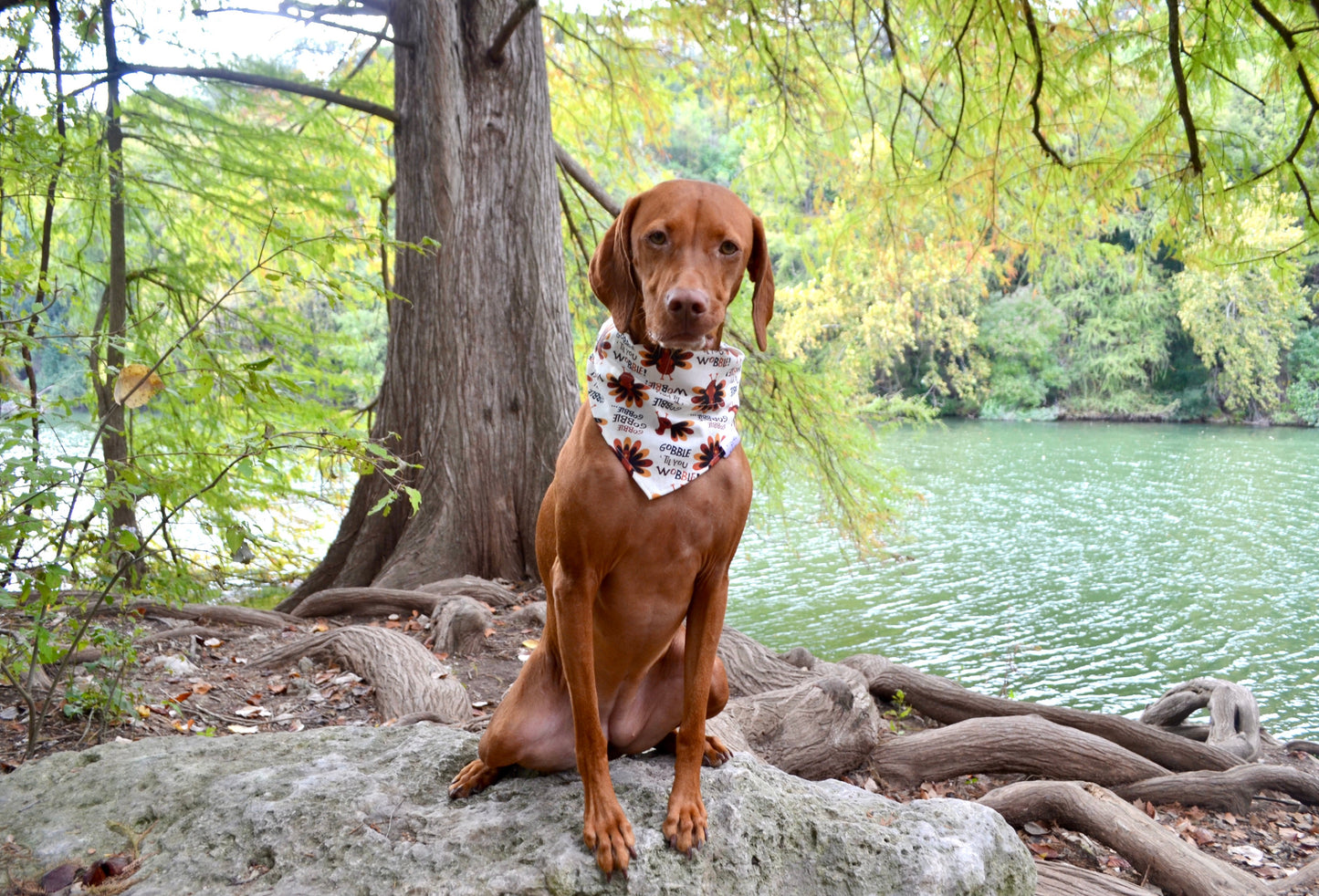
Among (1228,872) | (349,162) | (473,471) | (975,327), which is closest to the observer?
(1228,872)

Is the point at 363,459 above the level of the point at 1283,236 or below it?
below

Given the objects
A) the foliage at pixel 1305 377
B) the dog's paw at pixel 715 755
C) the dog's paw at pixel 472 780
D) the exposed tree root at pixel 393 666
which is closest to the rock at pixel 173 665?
the exposed tree root at pixel 393 666

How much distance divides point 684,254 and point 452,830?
1.57 meters

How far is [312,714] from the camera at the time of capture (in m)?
4.36

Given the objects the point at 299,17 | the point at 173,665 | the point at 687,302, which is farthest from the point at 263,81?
the point at 687,302

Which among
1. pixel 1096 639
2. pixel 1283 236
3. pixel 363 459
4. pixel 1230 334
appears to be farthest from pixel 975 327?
pixel 363 459

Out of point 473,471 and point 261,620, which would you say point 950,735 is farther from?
point 261,620

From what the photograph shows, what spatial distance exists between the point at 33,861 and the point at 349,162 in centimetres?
709

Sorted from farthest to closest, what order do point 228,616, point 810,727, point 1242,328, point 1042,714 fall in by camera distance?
point 1242,328, point 228,616, point 1042,714, point 810,727

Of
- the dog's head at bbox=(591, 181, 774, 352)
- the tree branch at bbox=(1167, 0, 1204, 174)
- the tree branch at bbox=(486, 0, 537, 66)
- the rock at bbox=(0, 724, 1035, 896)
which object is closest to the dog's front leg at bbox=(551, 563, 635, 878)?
the rock at bbox=(0, 724, 1035, 896)

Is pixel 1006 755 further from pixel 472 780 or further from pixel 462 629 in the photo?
pixel 472 780

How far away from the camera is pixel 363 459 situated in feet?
10.1

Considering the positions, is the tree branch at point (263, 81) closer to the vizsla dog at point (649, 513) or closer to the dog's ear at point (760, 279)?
the vizsla dog at point (649, 513)

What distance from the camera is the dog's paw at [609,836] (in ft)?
7.22
